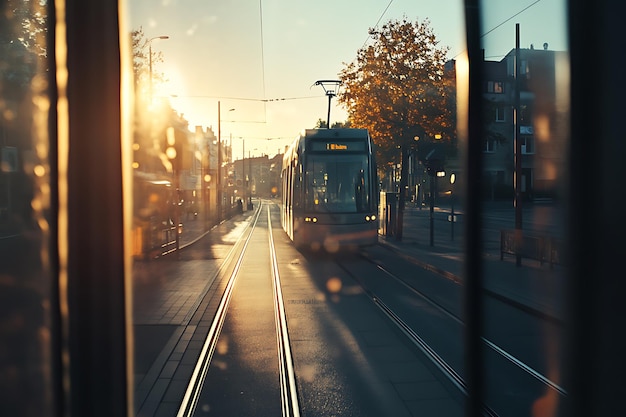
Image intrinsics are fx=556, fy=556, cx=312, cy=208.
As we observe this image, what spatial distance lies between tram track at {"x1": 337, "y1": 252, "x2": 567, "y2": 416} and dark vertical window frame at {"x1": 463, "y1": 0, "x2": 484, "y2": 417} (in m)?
0.15

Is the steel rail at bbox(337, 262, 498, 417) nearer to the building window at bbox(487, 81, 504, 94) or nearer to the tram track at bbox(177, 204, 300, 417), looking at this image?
the tram track at bbox(177, 204, 300, 417)

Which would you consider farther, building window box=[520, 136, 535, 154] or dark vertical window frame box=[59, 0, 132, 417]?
dark vertical window frame box=[59, 0, 132, 417]

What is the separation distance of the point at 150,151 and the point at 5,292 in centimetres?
598

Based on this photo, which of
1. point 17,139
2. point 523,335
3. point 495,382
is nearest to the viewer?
point 495,382

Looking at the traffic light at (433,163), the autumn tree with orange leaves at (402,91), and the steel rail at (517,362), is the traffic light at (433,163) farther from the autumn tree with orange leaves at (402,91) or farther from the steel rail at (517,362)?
the steel rail at (517,362)

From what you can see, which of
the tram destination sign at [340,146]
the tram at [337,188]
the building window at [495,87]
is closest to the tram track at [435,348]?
the building window at [495,87]

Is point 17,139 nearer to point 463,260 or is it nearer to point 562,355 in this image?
point 463,260

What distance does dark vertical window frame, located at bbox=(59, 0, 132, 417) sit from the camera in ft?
9.74

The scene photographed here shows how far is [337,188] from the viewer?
13508 millimetres

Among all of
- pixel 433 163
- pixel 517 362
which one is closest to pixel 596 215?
pixel 517 362

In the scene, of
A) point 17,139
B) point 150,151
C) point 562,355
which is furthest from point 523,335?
point 150,151

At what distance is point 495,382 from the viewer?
454 centimetres

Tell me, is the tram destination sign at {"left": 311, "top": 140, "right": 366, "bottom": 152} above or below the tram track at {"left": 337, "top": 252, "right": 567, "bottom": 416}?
above

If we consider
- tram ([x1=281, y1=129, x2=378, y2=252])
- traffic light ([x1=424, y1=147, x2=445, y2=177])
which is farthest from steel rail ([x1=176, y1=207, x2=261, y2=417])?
traffic light ([x1=424, y1=147, x2=445, y2=177])
